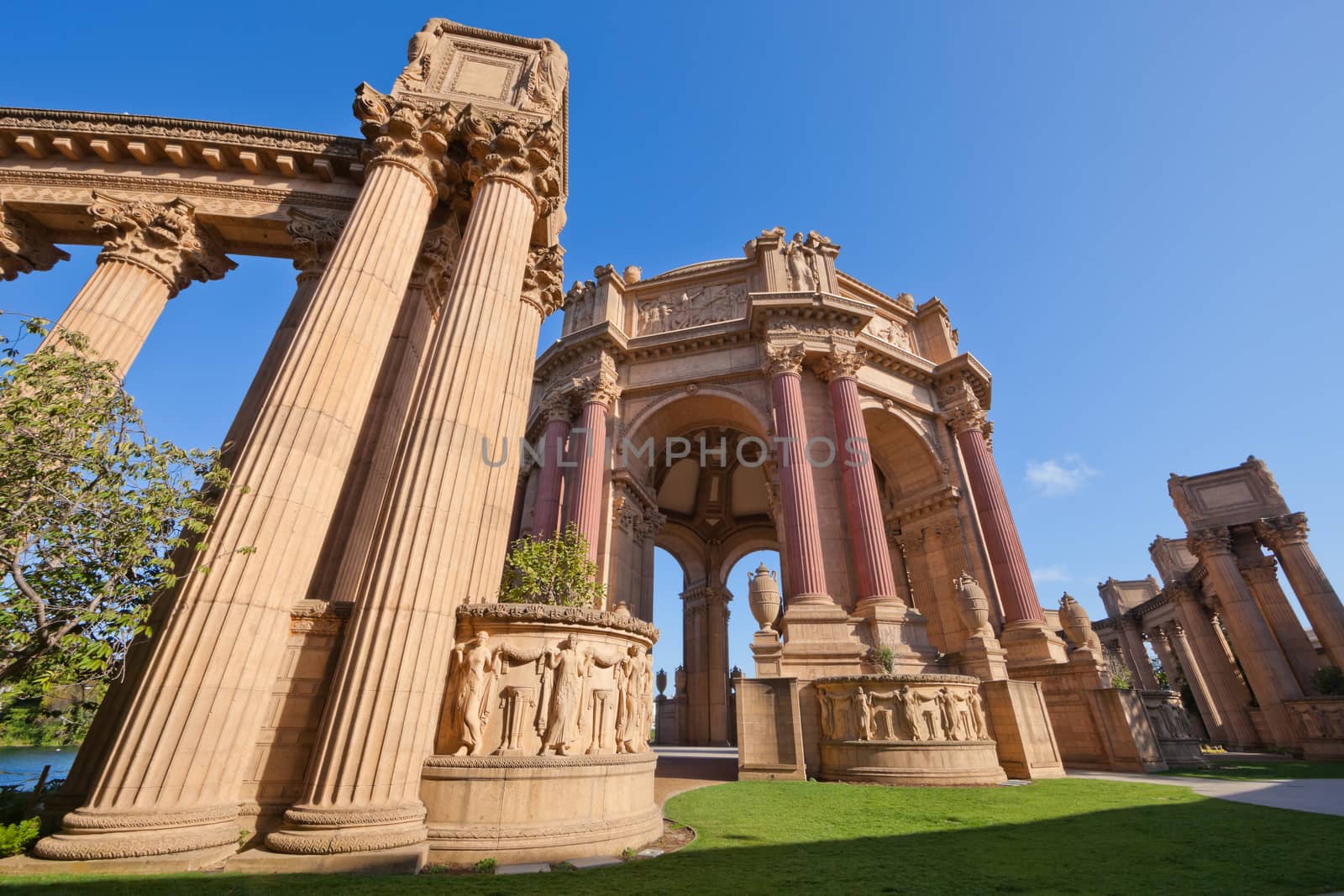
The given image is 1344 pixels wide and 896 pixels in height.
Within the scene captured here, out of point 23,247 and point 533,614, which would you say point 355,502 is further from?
point 23,247

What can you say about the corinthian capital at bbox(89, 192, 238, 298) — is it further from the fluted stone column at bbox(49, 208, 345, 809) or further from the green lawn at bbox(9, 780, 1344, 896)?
the green lawn at bbox(9, 780, 1344, 896)

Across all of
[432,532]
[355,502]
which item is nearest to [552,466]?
[355,502]

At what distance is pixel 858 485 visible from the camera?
1927cm

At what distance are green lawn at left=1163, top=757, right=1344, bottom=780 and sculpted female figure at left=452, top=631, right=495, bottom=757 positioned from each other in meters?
17.8

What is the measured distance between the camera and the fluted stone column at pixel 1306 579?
26.4 m

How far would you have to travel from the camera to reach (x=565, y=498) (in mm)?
22641

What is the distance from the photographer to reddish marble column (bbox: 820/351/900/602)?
17.6 meters

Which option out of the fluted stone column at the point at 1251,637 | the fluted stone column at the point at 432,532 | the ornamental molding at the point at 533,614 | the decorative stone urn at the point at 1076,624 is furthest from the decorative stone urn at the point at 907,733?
the fluted stone column at the point at 1251,637

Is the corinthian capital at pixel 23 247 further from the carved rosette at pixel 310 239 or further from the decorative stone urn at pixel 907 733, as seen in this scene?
the decorative stone urn at pixel 907 733

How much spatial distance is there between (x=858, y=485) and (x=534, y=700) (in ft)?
50.0

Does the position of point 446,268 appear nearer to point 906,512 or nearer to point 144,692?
point 144,692

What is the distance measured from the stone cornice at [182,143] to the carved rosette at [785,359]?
14.8 m

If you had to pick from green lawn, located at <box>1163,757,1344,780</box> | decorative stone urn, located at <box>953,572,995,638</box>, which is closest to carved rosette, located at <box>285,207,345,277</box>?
decorative stone urn, located at <box>953,572,995,638</box>

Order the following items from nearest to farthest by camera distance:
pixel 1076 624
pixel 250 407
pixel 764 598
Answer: pixel 250 407
pixel 764 598
pixel 1076 624
